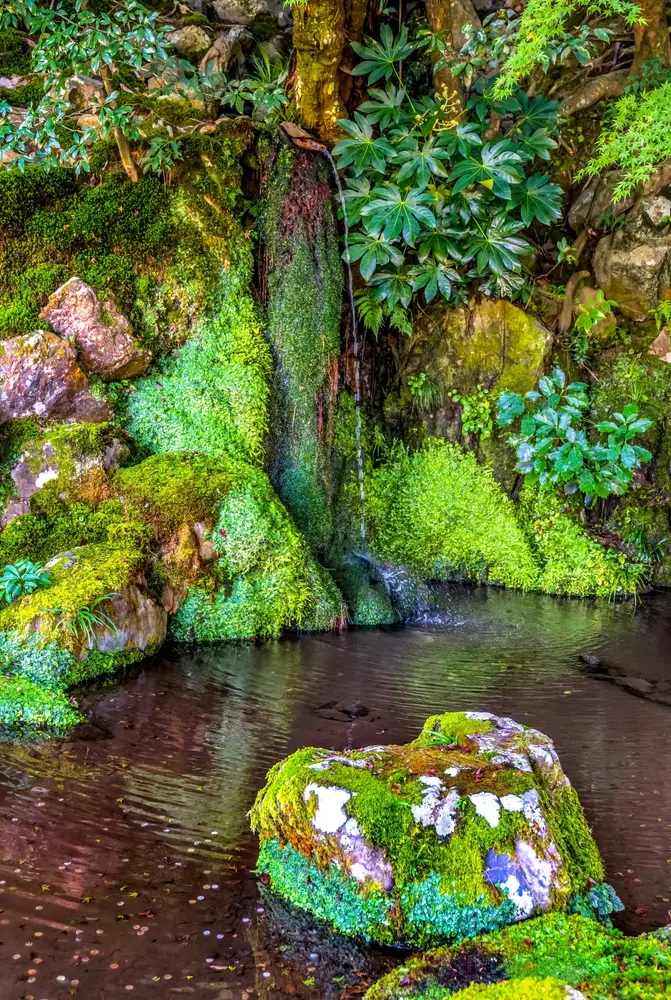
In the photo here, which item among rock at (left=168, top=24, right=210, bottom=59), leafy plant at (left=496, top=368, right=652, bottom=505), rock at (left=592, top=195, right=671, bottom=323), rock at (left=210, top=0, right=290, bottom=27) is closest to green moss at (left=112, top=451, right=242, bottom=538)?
leafy plant at (left=496, top=368, right=652, bottom=505)

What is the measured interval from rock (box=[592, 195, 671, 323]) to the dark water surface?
12.2ft

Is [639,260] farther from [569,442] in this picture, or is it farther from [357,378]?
[357,378]

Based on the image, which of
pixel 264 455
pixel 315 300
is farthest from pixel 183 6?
pixel 264 455

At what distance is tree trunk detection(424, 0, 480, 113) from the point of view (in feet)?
25.8

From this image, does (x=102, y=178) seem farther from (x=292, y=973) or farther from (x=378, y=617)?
(x=292, y=973)

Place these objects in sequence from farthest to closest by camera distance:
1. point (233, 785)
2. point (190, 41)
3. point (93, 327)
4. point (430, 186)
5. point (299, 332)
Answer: point (190, 41) < point (430, 186) < point (299, 332) < point (93, 327) < point (233, 785)

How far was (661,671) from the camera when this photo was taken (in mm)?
5777

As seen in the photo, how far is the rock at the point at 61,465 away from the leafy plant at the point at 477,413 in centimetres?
398

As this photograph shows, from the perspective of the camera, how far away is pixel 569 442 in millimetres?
7969

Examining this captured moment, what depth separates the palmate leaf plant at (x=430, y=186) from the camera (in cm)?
734

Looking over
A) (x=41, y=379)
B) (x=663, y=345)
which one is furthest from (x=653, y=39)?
(x=41, y=379)

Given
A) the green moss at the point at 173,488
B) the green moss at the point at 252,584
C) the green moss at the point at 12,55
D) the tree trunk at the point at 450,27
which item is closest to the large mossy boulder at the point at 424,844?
the green moss at the point at 252,584

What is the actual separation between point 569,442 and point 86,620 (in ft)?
17.4

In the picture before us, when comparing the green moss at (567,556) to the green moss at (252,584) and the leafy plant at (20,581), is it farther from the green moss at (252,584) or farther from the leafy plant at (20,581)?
the leafy plant at (20,581)
